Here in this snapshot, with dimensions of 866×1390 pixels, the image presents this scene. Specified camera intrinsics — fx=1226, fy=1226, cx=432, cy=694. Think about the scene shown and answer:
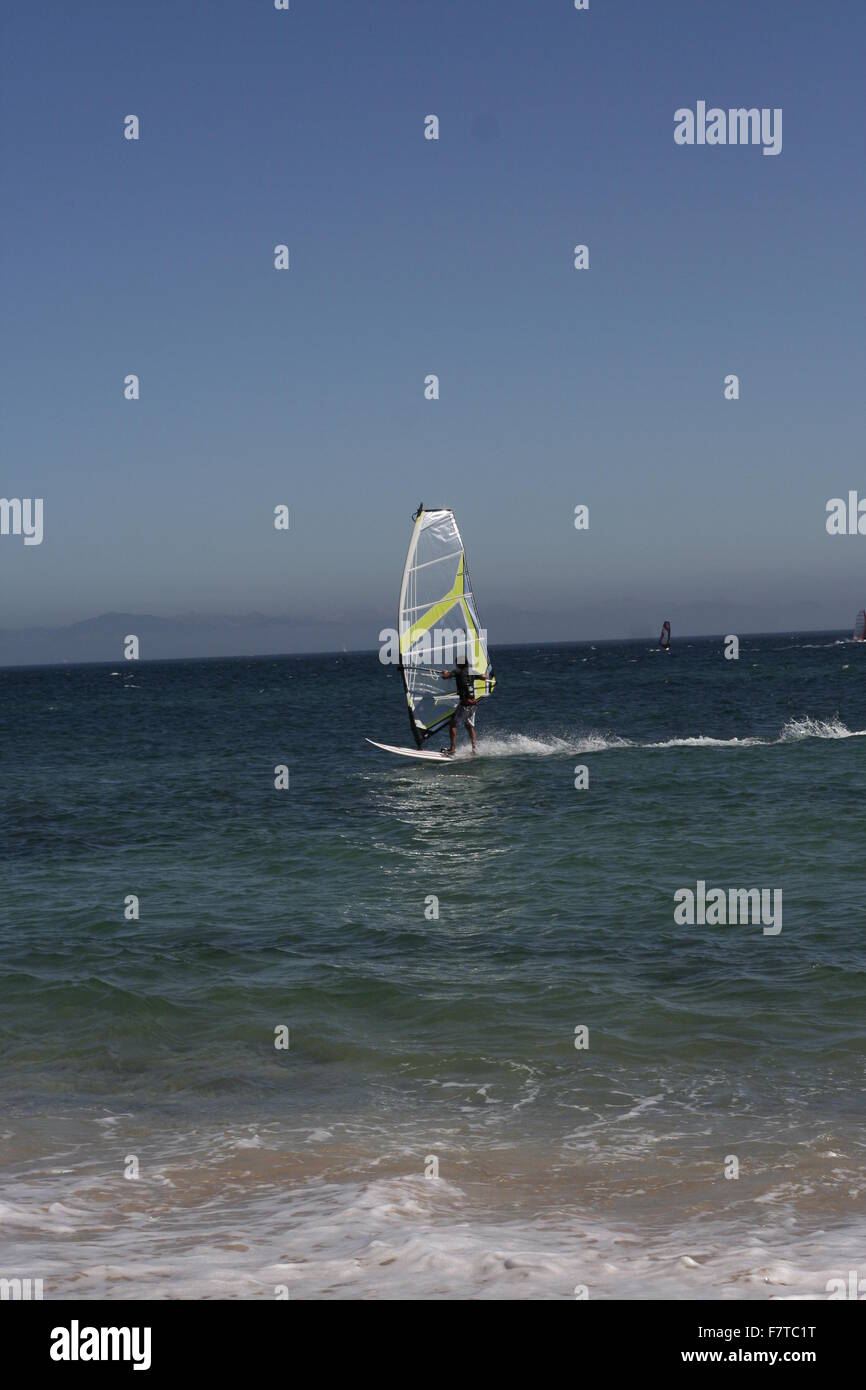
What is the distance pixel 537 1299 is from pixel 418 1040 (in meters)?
5.00

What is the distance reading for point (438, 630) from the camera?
105ft

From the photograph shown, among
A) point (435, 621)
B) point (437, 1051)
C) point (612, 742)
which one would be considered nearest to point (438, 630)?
point (435, 621)

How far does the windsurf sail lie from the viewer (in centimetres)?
3108

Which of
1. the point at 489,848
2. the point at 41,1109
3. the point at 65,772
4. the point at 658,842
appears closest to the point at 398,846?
the point at 489,848

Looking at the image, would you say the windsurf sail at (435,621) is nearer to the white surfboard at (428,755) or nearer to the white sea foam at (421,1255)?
the white surfboard at (428,755)

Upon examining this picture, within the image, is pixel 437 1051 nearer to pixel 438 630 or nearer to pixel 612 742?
pixel 438 630

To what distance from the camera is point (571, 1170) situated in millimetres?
7977

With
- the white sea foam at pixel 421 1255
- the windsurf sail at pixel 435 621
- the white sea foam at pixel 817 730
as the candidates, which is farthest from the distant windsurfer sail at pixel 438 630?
the white sea foam at pixel 421 1255

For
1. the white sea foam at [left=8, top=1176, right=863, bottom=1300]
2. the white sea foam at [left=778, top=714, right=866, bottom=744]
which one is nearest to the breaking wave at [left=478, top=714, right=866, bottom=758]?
the white sea foam at [left=778, top=714, right=866, bottom=744]

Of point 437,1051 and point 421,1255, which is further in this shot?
point 437,1051

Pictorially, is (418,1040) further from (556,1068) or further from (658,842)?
(658,842)

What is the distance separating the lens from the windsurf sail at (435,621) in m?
31.1

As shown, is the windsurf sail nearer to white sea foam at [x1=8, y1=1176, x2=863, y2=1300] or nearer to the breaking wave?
the breaking wave

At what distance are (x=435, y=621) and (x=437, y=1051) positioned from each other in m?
21.9
